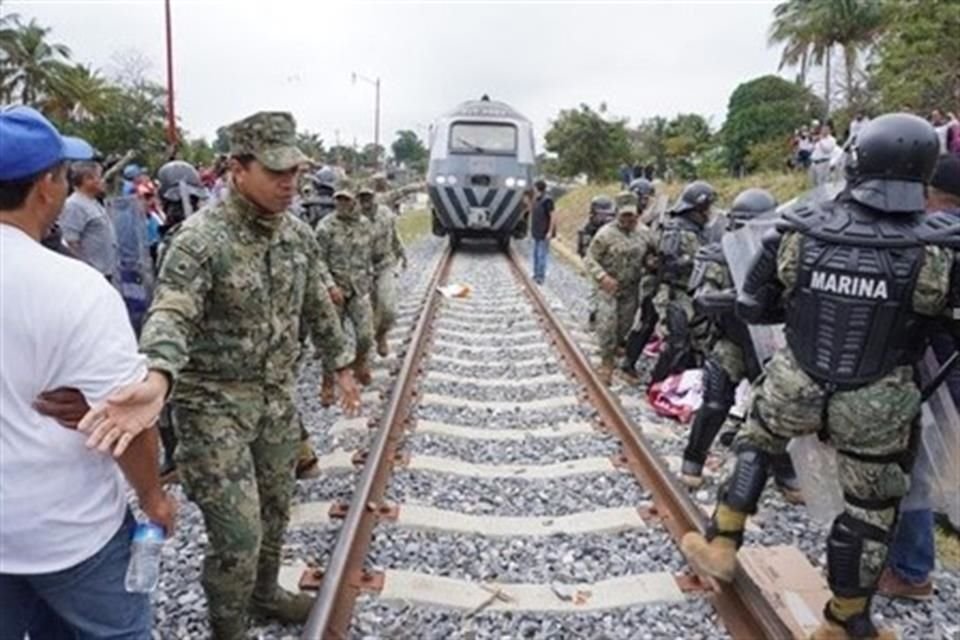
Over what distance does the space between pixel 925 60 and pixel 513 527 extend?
17.1m

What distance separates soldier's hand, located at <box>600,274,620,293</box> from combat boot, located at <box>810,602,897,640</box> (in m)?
4.43

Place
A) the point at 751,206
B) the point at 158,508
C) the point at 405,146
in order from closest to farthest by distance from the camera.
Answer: the point at 158,508 < the point at 751,206 < the point at 405,146

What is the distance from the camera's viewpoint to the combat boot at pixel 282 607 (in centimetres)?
362

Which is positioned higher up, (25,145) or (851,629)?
(25,145)

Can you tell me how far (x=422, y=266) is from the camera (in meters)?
16.9

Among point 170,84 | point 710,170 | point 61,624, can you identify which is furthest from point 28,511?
point 710,170

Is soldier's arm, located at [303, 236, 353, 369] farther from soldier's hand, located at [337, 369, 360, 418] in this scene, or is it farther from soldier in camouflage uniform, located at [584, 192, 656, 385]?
soldier in camouflage uniform, located at [584, 192, 656, 385]

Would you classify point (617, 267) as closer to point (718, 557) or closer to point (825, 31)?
point (718, 557)

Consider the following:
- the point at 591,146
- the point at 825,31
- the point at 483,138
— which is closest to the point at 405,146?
the point at 591,146

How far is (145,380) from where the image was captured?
7.18 feet

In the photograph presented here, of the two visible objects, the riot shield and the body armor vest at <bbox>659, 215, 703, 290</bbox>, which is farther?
the body armor vest at <bbox>659, 215, 703, 290</bbox>

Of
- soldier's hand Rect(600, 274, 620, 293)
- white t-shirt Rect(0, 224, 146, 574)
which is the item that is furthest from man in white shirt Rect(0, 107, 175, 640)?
soldier's hand Rect(600, 274, 620, 293)

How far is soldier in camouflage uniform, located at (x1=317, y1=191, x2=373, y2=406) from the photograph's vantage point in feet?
24.8

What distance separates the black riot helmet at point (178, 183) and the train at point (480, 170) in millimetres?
11123
